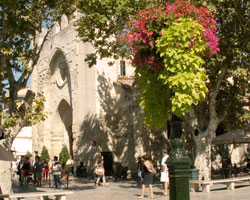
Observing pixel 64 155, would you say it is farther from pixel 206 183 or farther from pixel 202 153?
pixel 206 183

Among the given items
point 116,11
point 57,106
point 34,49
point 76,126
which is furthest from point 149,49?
point 57,106

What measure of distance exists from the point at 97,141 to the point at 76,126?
115 inches

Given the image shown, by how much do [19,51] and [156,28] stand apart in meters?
7.35

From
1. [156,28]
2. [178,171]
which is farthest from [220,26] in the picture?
[178,171]

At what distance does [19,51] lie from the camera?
36.9 feet

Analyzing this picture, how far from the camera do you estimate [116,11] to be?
510 inches

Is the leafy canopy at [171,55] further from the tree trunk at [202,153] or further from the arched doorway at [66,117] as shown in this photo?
the arched doorway at [66,117]

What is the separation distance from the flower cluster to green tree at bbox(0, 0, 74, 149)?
236 inches

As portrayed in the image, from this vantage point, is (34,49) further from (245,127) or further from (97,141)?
(97,141)

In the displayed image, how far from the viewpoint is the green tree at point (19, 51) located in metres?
10.4

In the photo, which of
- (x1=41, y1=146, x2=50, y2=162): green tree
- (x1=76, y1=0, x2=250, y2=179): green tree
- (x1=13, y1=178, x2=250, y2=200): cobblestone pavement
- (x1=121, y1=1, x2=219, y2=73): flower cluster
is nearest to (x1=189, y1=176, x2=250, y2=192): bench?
(x1=13, y1=178, x2=250, y2=200): cobblestone pavement

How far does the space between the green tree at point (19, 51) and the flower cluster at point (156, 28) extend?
5999 millimetres

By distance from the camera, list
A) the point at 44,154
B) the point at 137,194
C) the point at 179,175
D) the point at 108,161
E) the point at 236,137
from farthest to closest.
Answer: the point at 44,154 < the point at 108,161 < the point at 236,137 < the point at 137,194 < the point at 179,175

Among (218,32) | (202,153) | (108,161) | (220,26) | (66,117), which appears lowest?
(108,161)
